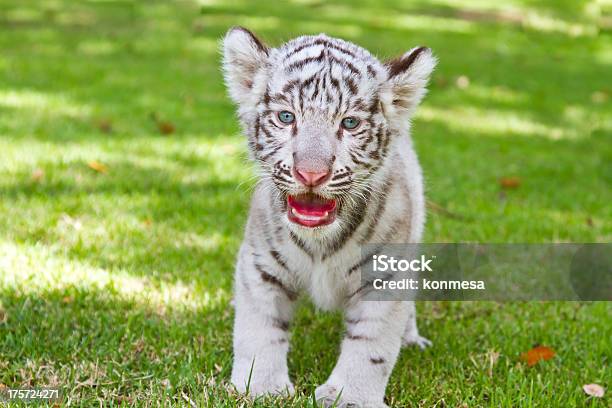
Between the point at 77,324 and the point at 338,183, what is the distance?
5.68ft

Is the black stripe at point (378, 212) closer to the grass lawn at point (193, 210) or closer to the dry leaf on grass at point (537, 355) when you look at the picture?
the grass lawn at point (193, 210)

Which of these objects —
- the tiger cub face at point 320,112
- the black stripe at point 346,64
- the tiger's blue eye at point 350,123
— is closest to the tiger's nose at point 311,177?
the tiger cub face at point 320,112

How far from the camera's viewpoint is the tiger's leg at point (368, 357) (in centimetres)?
349

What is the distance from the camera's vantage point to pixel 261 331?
11.9ft

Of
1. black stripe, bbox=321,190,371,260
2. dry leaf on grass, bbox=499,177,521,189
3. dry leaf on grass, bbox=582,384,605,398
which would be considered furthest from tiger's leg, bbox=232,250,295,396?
dry leaf on grass, bbox=499,177,521,189

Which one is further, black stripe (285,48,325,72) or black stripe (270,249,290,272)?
black stripe (270,249,290,272)

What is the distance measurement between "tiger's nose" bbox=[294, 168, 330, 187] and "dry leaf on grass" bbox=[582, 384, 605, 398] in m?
1.75

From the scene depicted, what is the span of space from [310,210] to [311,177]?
26 cm

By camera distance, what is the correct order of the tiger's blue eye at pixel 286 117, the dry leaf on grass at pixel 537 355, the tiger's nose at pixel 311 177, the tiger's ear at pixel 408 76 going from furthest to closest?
the dry leaf on grass at pixel 537 355 < the tiger's ear at pixel 408 76 < the tiger's blue eye at pixel 286 117 < the tiger's nose at pixel 311 177

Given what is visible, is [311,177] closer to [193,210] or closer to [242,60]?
[242,60]

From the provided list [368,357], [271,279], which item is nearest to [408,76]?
[271,279]

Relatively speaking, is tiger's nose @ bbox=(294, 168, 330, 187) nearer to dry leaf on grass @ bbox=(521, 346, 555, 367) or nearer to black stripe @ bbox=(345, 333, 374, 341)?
black stripe @ bbox=(345, 333, 374, 341)

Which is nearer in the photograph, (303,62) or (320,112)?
(320,112)

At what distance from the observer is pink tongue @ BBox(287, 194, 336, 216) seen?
3354 mm
